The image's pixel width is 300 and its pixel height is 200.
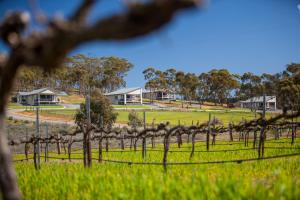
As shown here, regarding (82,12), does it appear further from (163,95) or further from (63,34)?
(163,95)

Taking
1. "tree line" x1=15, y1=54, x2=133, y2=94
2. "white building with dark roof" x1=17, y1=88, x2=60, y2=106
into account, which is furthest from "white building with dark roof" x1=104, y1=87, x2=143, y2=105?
"white building with dark roof" x1=17, y1=88, x2=60, y2=106

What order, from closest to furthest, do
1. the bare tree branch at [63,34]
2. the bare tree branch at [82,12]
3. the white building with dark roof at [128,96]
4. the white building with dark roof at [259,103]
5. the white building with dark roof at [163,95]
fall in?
1. the bare tree branch at [63,34]
2. the bare tree branch at [82,12]
3. the white building with dark roof at [259,103]
4. the white building with dark roof at [128,96]
5. the white building with dark roof at [163,95]

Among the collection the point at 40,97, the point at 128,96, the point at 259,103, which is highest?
the point at 128,96

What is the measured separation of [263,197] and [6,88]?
9.57 feet

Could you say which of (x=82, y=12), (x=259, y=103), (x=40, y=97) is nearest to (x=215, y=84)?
(x=259, y=103)

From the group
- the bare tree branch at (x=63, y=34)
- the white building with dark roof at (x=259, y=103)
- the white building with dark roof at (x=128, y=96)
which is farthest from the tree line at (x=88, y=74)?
the bare tree branch at (x=63, y=34)

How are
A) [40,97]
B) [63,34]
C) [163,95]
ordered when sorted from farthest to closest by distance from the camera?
[163,95]
[40,97]
[63,34]

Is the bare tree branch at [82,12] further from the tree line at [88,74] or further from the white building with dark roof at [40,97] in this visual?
the tree line at [88,74]

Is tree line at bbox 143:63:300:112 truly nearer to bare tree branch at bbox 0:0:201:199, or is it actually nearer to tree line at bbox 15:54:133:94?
tree line at bbox 15:54:133:94

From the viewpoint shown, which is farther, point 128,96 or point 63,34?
point 128,96

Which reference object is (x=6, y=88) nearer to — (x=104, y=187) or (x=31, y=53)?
(x=31, y=53)

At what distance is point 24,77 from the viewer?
7575 cm

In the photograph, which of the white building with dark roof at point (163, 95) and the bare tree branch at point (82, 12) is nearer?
the bare tree branch at point (82, 12)

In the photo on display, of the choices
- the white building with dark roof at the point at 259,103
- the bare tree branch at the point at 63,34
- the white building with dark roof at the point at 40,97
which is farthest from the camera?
the white building with dark roof at the point at 259,103
